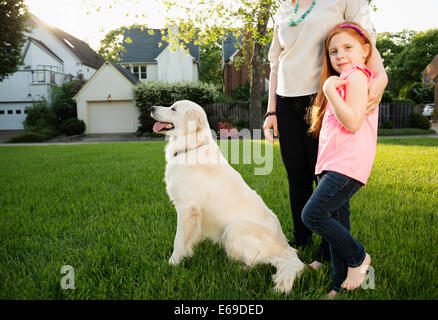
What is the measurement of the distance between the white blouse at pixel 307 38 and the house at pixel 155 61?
26.9m

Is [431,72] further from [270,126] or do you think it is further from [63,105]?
[270,126]

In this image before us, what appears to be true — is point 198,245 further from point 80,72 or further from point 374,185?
point 80,72

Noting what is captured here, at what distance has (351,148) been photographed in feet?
5.90

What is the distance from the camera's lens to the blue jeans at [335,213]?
1.78 m

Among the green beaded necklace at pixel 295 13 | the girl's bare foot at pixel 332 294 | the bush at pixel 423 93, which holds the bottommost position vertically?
the girl's bare foot at pixel 332 294

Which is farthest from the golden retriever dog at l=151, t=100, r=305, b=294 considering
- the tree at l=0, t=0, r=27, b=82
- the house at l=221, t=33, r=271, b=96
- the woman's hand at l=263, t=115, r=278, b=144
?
→ the house at l=221, t=33, r=271, b=96

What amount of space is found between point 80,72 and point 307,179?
33.2 meters

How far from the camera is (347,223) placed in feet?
6.68

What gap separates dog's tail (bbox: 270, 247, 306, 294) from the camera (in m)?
2.04

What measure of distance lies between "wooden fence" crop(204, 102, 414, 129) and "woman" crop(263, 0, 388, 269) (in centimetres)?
1638

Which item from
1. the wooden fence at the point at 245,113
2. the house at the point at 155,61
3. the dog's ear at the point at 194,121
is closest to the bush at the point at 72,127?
the wooden fence at the point at 245,113

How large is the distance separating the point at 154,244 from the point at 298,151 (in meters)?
1.63

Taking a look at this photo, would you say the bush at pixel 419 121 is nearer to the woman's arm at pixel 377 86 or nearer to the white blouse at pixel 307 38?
the white blouse at pixel 307 38

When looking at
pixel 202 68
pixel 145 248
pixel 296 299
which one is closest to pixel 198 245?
pixel 145 248
